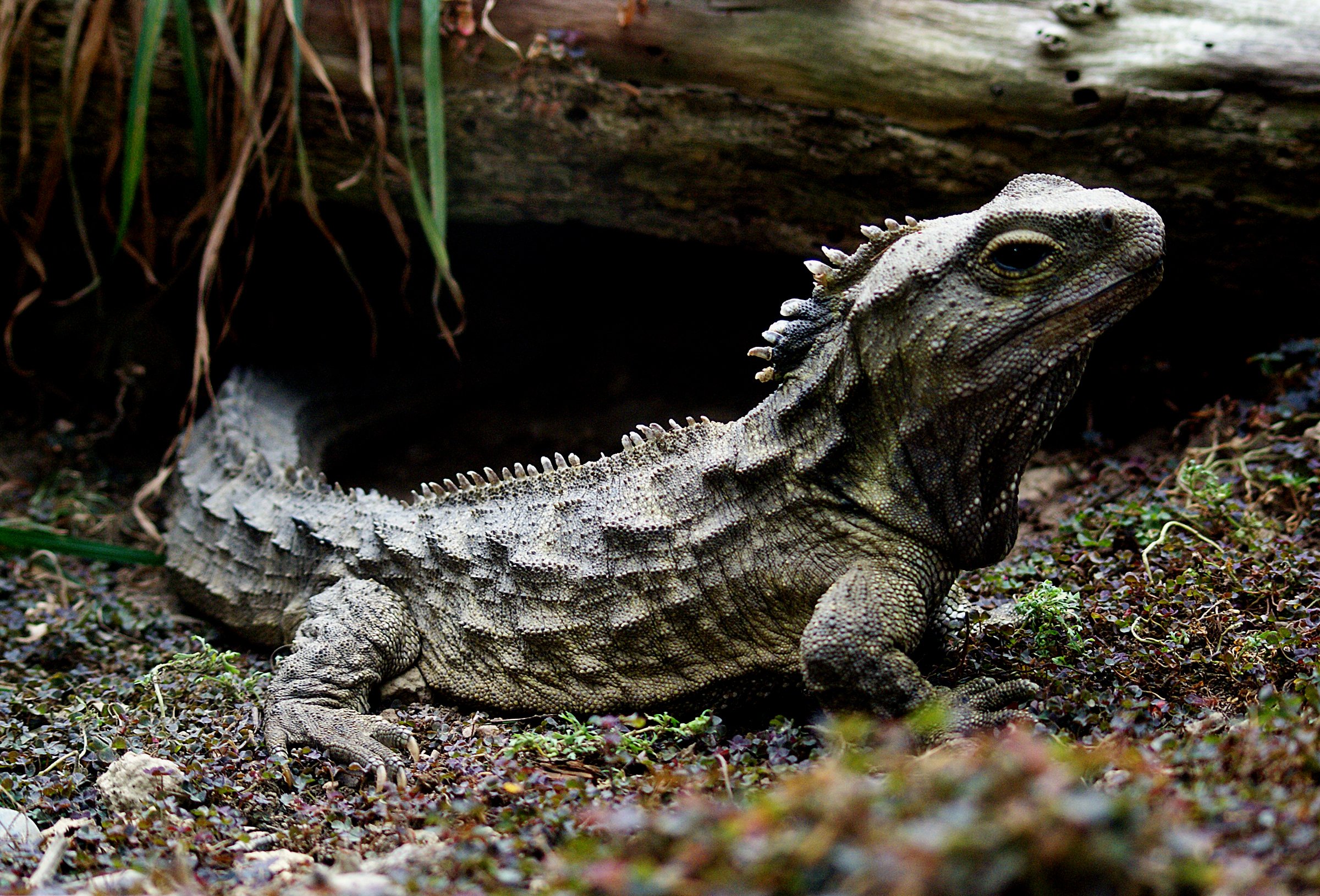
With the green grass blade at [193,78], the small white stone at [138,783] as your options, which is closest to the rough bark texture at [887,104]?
the green grass blade at [193,78]

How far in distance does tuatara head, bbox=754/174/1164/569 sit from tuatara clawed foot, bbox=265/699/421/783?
1.85 metres

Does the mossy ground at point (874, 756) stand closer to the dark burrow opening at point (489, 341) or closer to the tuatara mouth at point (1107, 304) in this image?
the tuatara mouth at point (1107, 304)

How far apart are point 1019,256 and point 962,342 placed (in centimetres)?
31

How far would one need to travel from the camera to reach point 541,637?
405 centimetres

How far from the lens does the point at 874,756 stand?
2.43 metres

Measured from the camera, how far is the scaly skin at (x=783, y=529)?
128 inches

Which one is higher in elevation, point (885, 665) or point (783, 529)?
point (783, 529)

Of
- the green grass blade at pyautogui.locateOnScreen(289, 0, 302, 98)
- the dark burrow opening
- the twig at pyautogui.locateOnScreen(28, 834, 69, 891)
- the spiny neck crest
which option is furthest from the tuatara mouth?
the green grass blade at pyautogui.locateOnScreen(289, 0, 302, 98)

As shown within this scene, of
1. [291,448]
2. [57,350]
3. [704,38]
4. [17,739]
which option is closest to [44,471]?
[57,350]

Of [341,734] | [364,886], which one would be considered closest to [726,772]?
[364,886]

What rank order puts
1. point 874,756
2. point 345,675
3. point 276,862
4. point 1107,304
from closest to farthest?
1. point 874,756
2. point 276,862
3. point 1107,304
4. point 345,675

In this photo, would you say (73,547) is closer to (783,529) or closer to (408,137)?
(408,137)

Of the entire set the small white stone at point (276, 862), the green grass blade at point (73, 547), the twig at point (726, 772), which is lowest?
the green grass blade at point (73, 547)

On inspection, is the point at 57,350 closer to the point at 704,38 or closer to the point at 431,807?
the point at 704,38
